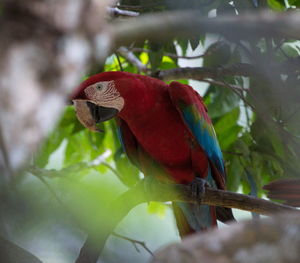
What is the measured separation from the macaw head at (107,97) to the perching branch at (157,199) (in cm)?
40

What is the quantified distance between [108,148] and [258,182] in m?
1.07

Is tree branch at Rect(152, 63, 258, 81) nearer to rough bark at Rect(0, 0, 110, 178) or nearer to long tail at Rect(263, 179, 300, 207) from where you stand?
long tail at Rect(263, 179, 300, 207)

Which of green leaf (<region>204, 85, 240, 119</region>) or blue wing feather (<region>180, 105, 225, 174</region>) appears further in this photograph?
green leaf (<region>204, 85, 240, 119</region>)

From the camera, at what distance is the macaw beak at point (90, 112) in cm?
204

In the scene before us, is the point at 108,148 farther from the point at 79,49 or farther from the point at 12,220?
the point at 79,49

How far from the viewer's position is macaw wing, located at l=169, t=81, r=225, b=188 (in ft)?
6.79

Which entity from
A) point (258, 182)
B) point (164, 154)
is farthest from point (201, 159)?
point (258, 182)

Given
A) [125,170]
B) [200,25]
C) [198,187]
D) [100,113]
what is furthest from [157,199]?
[200,25]

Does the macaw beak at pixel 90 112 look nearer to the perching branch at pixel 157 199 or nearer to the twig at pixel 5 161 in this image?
the perching branch at pixel 157 199

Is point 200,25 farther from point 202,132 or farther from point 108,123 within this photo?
point 108,123

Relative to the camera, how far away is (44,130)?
567mm

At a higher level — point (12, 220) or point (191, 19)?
point (191, 19)

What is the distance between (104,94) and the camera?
80.4 inches

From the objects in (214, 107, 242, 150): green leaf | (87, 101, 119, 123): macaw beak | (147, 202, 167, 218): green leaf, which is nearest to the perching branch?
(87, 101, 119, 123): macaw beak
